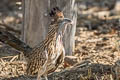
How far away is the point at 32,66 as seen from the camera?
5.52 meters

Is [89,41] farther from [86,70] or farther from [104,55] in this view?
[86,70]

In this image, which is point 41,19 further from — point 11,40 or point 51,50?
point 51,50

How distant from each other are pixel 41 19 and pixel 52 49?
4.21 ft

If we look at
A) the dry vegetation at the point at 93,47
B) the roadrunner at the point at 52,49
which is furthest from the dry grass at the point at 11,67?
the roadrunner at the point at 52,49

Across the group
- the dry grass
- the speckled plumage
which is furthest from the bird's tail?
the speckled plumage

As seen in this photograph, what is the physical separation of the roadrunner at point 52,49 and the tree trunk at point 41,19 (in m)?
1.05

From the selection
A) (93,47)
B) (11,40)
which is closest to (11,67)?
(11,40)

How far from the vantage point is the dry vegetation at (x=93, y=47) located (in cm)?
599

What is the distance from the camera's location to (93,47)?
7418 millimetres

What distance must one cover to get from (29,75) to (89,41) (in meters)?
2.02

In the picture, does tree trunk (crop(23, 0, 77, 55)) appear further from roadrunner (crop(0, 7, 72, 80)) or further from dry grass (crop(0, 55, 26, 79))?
roadrunner (crop(0, 7, 72, 80))

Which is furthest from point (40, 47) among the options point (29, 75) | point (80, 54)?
point (80, 54)

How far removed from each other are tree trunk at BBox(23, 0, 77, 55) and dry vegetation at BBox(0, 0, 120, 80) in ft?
1.10

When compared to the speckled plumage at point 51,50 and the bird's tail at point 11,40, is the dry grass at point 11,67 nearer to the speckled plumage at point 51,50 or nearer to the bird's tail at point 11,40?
the bird's tail at point 11,40
